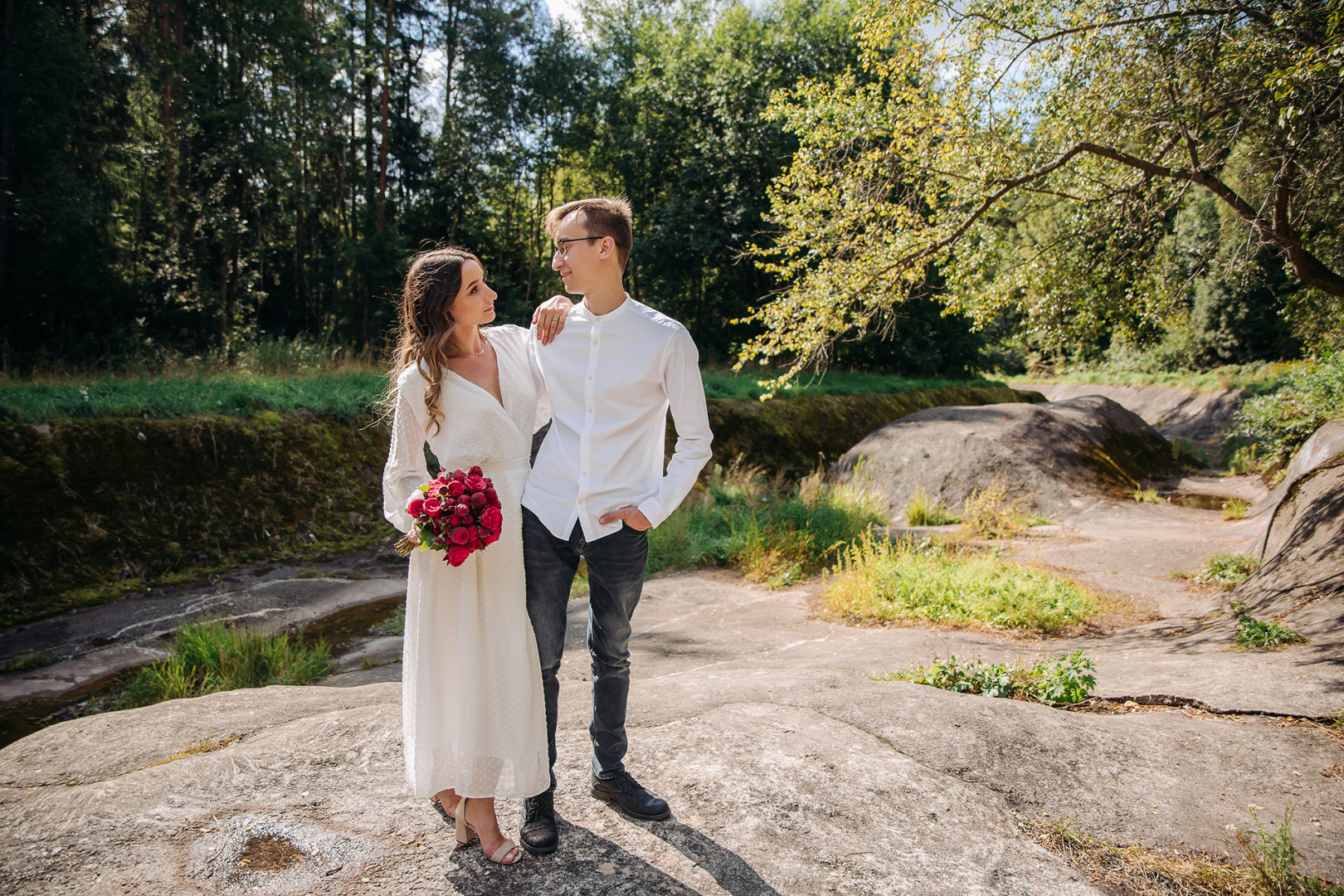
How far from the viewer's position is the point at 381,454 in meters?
9.77

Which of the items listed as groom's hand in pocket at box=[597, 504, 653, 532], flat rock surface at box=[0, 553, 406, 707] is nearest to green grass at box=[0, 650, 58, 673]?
flat rock surface at box=[0, 553, 406, 707]

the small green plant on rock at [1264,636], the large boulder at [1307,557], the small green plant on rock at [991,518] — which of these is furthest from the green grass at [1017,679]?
the small green plant on rock at [991,518]

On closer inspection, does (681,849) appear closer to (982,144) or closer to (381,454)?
(982,144)

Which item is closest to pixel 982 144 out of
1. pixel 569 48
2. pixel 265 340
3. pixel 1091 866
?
pixel 1091 866

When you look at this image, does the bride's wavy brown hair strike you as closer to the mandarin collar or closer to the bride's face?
the bride's face

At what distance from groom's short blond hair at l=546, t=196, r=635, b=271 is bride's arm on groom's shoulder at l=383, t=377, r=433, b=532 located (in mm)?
774

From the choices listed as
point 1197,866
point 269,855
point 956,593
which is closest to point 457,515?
point 269,855

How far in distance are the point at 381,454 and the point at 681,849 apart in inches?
329

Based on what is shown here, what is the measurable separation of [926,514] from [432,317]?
8.12m

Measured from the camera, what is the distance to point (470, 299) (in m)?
2.55

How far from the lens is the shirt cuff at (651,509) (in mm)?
2479

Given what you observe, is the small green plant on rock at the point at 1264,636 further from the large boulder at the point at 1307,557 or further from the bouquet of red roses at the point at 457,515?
the bouquet of red roses at the point at 457,515

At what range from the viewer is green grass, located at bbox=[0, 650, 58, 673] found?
5.21 metres

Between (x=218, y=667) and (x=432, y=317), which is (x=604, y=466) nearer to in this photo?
(x=432, y=317)
